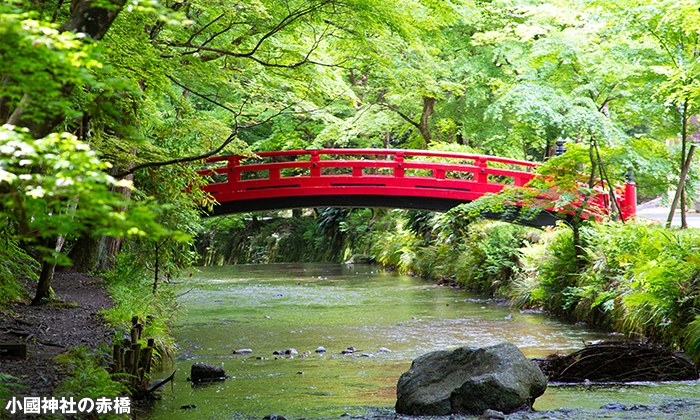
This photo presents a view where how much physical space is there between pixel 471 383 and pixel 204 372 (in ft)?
9.13

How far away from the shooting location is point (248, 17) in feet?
26.8

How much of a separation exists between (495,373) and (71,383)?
10.3 feet

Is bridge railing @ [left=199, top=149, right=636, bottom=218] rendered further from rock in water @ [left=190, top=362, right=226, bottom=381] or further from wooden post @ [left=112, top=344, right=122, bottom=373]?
wooden post @ [left=112, top=344, right=122, bottom=373]

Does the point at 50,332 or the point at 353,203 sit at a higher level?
the point at 353,203

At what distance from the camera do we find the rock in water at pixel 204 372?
5.90 m

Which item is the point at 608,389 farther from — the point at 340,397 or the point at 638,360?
the point at 340,397

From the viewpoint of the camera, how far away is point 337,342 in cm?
794

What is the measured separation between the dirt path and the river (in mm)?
899

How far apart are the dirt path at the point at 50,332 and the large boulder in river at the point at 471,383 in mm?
2668

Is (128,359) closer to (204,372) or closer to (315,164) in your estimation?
(204,372)

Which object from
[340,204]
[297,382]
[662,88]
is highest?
[662,88]

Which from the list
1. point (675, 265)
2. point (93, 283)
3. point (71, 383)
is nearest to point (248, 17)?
point (93, 283)

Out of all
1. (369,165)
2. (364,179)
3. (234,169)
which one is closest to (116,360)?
(234,169)

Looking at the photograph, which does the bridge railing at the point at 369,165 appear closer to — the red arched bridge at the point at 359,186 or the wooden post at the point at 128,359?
the red arched bridge at the point at 359,186
